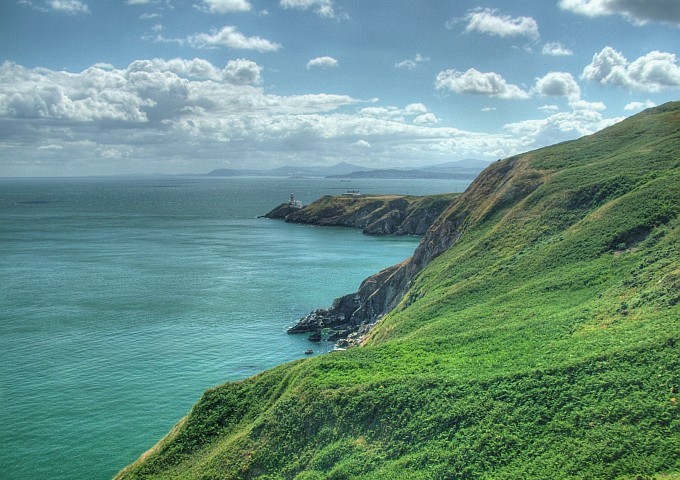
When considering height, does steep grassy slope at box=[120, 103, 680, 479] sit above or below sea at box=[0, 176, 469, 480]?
above

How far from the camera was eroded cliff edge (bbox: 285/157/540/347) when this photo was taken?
6850 cm

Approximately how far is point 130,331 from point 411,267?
3928cm

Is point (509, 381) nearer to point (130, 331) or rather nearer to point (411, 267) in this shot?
point (411, 267)

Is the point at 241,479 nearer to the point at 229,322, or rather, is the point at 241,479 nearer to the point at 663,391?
the point at 663,391

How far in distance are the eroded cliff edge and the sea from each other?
4.93 m

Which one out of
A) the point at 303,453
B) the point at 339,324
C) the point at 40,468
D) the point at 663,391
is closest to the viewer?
the point at 663,391

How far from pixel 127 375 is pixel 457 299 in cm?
3571

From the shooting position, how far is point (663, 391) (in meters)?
23.3

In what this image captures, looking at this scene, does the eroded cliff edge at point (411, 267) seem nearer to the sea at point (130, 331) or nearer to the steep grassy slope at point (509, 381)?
the sea at point (130, 331)

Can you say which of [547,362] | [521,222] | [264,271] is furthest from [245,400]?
[264,271]

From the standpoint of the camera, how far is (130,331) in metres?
71.3

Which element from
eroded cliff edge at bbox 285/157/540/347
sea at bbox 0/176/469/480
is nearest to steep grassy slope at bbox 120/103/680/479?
eroded cliff edge at bbox 285/157/540/347

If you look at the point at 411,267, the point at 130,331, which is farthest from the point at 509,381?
the point at 130,331

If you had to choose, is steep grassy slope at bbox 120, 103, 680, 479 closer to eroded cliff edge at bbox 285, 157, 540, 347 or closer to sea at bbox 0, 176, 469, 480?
eroded cliff edge at bbox 285, 157, 540, 347
